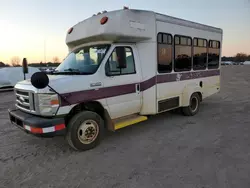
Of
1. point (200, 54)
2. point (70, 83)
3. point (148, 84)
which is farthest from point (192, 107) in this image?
point (70, 83)

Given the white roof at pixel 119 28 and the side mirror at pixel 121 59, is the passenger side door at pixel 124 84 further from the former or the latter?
the white roof at pixel 119 28

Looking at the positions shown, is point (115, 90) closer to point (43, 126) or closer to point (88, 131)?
point (88, 131)

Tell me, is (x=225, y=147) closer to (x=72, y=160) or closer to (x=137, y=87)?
(x=137, y=87)

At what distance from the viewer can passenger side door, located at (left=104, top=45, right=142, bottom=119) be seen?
14.9 ft

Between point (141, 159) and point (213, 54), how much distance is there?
19.0 ft

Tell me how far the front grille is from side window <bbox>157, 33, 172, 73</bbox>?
340 cm

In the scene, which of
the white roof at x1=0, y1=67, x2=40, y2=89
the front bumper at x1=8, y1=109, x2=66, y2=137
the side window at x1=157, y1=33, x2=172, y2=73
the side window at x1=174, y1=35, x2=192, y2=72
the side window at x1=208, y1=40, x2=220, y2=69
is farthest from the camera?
the white roof at x1=0, y1=67, x2=40, y2=89

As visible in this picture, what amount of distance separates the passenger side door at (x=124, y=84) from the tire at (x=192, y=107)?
7.62ft

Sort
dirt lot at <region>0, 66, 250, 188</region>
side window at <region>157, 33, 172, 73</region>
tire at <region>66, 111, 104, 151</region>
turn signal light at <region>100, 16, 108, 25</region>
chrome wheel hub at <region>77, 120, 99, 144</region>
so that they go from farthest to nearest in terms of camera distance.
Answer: side window at <region>157, 33, 172, 73</region>, turn signal light at <region>100, 16, 108, 25</region>, chrome wheel hub at <region>77, 120, 99, 144</region>, tire at <region>66, 111, 104, 151</region>, dirt lot at <region>0, 66, 250, 188</region>

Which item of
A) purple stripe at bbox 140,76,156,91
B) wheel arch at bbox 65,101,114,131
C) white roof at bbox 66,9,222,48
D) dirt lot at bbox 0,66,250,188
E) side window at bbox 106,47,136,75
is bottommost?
dirt lot at bbox 0,66,250,188

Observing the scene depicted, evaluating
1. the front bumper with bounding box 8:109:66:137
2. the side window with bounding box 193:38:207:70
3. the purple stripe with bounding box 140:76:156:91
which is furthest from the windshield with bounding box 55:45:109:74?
the side window with bounding box 193:38:207:70

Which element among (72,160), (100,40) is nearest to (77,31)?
(100,40)

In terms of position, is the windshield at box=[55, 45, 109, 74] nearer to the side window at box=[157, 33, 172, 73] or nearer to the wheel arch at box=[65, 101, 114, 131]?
the wheel arch at box=[65, 101, 114, 131]

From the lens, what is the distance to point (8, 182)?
321 cm
